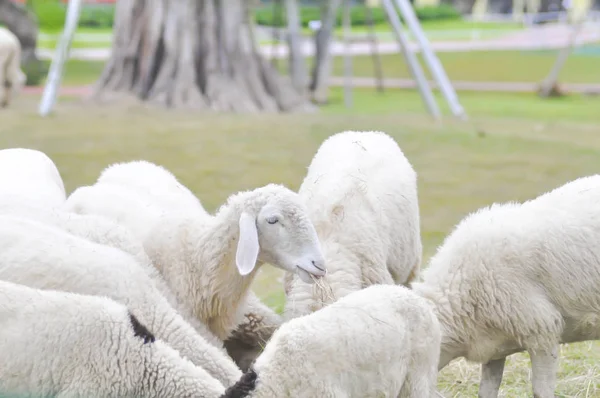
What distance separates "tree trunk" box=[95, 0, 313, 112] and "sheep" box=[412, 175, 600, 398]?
9601 mm

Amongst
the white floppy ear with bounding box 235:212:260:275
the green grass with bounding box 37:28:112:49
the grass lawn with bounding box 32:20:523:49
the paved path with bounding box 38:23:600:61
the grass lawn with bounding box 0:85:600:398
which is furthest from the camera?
the grass lawn with bounding box 32:20:523:49

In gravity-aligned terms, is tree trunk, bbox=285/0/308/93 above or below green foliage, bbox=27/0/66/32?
above

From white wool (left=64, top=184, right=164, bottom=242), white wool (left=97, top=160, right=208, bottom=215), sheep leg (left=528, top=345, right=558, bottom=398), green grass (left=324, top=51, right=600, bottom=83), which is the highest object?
white wool (left=64, top=184, right=164, bottom=242)

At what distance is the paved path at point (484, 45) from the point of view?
3124 cm

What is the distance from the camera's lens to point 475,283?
5.21 metres

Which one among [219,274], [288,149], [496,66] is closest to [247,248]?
[219,274]

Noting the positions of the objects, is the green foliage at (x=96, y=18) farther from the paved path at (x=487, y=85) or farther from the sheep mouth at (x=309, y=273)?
the sheep mouth at (x=309, y=273)

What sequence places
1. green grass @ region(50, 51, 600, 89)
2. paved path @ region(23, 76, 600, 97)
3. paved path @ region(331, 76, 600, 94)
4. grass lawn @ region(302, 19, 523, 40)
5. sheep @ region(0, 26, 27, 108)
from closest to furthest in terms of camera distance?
sheep @ region(0, 26, 27, 108)
paved path @ region(23, 76, 600, 97)
paved path @ region(331, 76, 600, 94)
green grass @ region(50, 51, 600, 89)
grass lawn @ region(302, 19, 523, 40)

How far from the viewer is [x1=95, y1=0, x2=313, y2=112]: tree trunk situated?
1488 centimetres

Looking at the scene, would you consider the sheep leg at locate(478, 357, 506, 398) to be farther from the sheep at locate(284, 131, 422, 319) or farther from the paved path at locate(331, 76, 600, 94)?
the paved path at locate(331, 76, 600, 94)

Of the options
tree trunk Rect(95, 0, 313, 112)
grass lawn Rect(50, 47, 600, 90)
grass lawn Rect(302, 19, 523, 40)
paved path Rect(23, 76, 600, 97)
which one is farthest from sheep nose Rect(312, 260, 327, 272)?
grass lawn Rect(302, 19, 523, 40)

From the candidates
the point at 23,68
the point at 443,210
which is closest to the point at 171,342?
the point at 443,210

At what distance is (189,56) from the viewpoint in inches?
588

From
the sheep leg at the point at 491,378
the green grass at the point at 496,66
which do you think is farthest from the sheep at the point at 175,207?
the green grass at the point at 496,66
